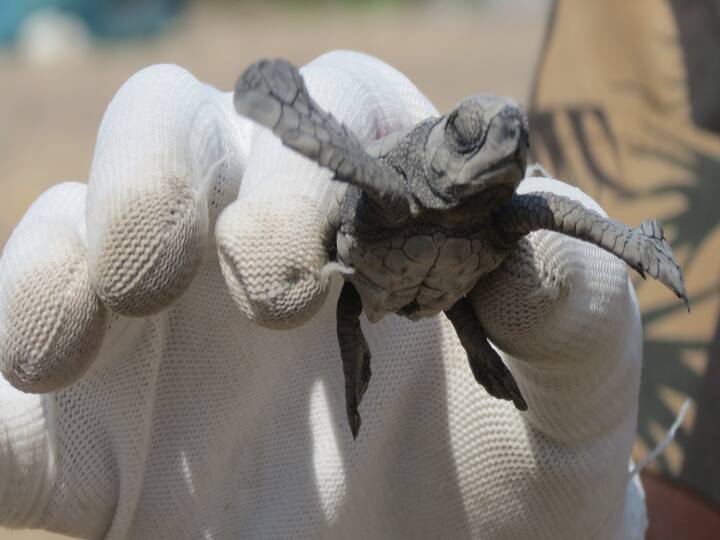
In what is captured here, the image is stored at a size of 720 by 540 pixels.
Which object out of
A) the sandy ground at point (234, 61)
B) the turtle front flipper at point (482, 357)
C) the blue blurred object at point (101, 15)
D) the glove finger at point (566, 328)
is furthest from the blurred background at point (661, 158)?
the blue blurred object at point (101, 15)

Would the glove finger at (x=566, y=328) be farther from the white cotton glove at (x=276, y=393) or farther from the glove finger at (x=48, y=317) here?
the glove finger at (x=48, y=317)

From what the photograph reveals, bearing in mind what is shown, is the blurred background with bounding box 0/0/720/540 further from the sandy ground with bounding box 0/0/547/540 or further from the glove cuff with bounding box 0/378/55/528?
the sandy ground with bounding box 0/0/547/540

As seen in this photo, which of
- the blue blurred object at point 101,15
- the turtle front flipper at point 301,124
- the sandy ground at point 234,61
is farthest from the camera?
the blue blurred object at point 101,15

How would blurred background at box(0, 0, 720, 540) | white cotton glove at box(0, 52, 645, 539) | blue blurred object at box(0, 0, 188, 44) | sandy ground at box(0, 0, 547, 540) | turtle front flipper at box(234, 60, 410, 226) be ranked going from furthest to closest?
1. blue blurred object at box(0, 0, 188, 44)
2. sandy ground at box(0, 0, 547, 540)
3. blurred background at box(0, 0, 720, 540)
4. white cotton glove at box(0, 52, 645, 539)
5. turtle front flipper at box(234, 60, 410, 226)

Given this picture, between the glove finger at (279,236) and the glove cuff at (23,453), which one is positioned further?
the glove cuff at (23,453)

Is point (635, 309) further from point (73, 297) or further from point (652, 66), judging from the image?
point (652, 66)

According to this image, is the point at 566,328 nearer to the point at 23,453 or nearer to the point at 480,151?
the point at 480,151

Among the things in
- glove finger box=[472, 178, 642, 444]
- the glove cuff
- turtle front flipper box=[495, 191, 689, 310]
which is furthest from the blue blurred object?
turtle front flipper box=[495, 191, 689, 310]

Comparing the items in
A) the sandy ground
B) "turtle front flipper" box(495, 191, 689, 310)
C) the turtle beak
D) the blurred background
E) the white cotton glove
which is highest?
the turtle beak
